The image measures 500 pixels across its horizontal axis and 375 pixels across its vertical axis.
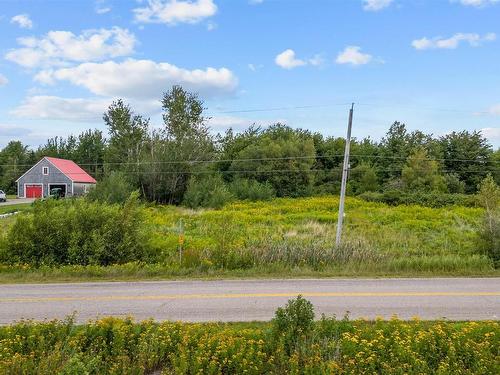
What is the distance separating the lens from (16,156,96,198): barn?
67.4 m

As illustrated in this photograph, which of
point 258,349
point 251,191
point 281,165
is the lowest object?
point 258,349

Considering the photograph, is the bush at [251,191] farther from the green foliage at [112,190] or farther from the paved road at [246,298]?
the paved road at [246,298]

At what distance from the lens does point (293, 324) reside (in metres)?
6.82

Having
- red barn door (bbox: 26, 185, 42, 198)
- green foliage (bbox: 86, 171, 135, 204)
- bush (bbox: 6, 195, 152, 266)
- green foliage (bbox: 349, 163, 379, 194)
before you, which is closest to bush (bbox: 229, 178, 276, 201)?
green foliage (bbox: 349, 163, 379, 194)

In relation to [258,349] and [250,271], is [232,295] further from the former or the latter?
[258,349]

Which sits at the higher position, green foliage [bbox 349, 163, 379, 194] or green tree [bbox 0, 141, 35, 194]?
green tree [bbox 0, 141, 35, 194]

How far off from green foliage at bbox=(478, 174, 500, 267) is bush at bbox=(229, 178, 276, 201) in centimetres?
3665

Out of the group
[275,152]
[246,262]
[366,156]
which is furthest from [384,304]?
[366,156]

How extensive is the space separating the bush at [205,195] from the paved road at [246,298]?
34.7 m

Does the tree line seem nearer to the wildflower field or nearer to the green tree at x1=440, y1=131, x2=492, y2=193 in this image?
the green tree at x1=440, y1=131, x2=492, y2=193

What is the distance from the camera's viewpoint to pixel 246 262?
16453 mm

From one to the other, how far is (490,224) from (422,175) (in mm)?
44782

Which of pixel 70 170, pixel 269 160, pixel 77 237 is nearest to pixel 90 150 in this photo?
pixel 70 170

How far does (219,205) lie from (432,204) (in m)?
23.0
